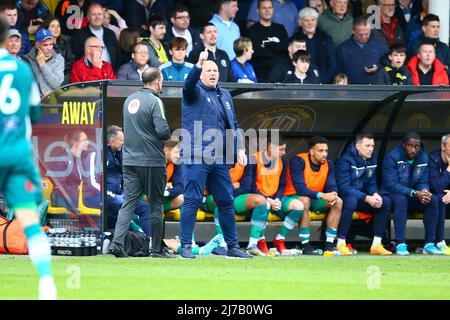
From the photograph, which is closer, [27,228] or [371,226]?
[27,228]

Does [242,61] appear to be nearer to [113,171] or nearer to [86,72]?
[86,72]

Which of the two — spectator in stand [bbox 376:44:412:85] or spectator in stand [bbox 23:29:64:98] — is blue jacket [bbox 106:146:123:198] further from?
spectator in stand [bbox 376:44:412:85]

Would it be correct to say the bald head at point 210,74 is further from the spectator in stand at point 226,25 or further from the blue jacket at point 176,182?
the spectator in stand at point 226,25

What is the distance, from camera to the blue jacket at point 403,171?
1498 centimetres

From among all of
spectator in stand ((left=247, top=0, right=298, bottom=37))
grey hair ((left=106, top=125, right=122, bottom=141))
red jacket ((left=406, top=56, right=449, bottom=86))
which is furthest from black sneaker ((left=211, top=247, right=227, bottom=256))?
spectator in stand ((left=247, top=0, right=298, bottom=37))

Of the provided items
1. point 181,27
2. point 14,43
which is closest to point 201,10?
point 181,27

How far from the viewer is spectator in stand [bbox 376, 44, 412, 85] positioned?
640 inches

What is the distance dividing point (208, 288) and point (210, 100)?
3333 mm

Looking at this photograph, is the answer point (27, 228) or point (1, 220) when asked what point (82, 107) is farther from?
point (27, 228)

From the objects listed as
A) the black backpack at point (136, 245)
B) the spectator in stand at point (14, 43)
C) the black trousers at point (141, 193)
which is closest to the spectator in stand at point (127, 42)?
the spectator in stand at point (14, 43)

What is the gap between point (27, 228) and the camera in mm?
8281

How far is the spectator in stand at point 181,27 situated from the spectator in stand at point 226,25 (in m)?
0.36

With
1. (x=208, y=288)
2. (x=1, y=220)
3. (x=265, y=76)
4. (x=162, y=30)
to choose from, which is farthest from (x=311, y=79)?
(x=208, y=288)

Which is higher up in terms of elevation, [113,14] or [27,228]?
[113,14]
